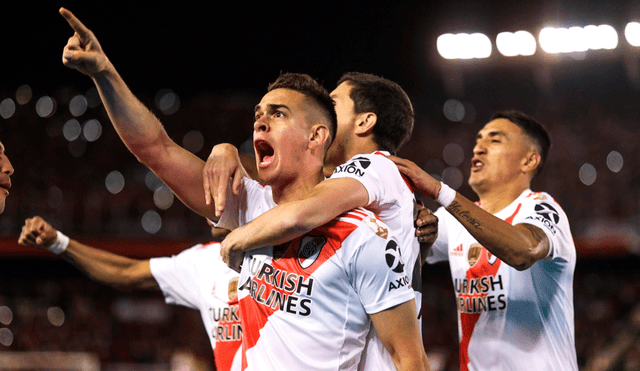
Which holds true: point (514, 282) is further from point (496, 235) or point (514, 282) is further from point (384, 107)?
point (384, 107)

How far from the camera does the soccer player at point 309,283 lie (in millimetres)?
2172

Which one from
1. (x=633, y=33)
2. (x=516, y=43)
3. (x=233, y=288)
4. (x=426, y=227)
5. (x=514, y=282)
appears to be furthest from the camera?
(x=516, y=43)

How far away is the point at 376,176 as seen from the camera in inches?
97.1

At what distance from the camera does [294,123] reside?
A: 2580 millimetres

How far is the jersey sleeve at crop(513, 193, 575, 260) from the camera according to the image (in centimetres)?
333

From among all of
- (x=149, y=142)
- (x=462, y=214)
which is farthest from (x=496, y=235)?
(x=149, y=142)

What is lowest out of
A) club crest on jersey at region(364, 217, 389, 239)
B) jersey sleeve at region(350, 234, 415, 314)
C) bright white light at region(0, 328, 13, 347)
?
bright white light at region(0, 328, 13, 347)

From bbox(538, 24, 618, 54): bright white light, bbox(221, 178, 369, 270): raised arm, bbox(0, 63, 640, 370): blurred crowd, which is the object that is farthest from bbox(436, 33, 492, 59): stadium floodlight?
bbox(221, 178, 369, 270): raised arm

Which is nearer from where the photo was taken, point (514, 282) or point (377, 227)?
point (377, 227)

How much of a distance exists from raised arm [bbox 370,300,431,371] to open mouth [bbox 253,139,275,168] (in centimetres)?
78

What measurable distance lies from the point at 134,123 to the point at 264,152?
575 millimetres

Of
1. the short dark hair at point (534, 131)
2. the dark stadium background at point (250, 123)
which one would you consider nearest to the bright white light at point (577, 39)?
the dark stadium background at point (250, 123)

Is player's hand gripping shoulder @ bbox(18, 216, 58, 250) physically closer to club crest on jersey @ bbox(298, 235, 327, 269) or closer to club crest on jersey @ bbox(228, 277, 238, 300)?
club crest on jersey @ bbox(228, 277, 238, 300)

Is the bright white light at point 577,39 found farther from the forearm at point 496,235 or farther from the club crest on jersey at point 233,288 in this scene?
the club crest on jersey at point 233,288
